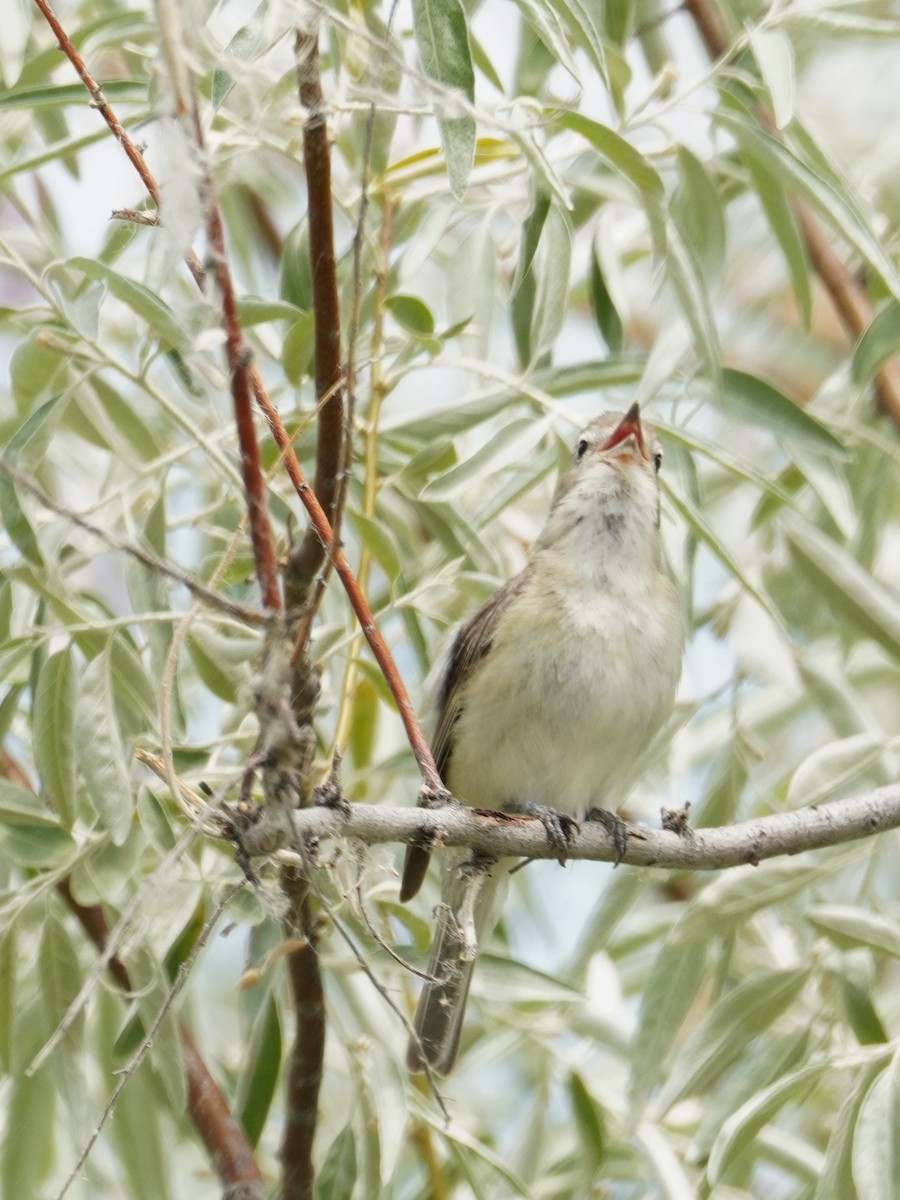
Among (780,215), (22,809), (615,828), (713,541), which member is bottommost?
(22,809)

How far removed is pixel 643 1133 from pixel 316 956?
3.46 ft

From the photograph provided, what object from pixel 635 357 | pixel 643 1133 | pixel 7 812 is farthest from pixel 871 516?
pixel 7 812

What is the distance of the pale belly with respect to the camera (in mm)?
3240

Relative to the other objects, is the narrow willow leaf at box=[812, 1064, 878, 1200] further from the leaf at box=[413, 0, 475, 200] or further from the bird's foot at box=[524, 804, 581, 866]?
the leaf at box=[413, 0, 475, 200]

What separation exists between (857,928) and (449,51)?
162 cm

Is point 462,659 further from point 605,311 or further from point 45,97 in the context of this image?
point 45,97

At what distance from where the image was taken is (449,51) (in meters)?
2.29

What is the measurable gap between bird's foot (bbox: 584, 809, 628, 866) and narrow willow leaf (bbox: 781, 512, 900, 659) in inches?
24.4

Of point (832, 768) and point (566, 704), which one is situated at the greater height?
point (566, 704)

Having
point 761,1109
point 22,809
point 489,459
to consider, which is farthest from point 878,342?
point 22,809

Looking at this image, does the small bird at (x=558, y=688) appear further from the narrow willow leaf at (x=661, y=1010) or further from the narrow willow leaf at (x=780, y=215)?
the narrow willow leaf at (x=780, y=215)

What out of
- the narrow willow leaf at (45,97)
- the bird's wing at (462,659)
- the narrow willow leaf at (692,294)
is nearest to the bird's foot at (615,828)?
the bird's wing at (462,659)

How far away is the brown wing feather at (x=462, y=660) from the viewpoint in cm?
336

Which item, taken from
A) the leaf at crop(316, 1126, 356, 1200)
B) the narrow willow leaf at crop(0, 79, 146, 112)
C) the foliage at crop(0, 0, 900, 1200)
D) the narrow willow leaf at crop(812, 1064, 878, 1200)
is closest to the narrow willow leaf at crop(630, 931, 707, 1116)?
the foliage at crop(0, 0, 900, 1200)
